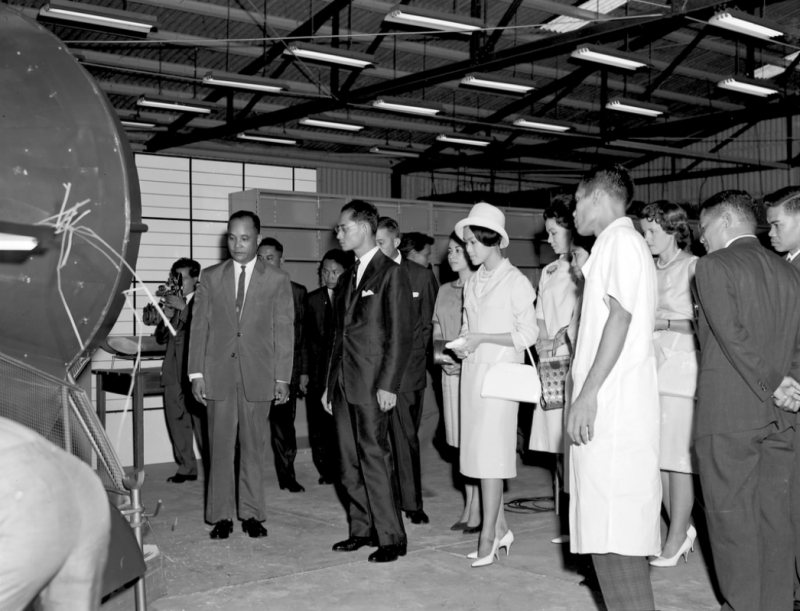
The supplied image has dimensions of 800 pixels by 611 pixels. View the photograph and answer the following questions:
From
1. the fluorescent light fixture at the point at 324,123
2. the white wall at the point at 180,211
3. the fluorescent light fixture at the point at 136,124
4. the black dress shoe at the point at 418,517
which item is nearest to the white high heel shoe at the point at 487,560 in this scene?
the black dress shoe at the point at 418,517

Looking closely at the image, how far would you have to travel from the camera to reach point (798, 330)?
2.84m

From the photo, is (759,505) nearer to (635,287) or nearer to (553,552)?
(635,287)

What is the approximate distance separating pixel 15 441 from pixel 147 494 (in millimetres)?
4800

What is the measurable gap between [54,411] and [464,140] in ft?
38.8

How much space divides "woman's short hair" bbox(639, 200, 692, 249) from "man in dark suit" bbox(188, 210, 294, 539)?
5.88 feet

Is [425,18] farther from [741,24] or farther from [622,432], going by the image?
[622,432]

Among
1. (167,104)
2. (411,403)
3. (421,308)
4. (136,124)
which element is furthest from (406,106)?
(411,403)

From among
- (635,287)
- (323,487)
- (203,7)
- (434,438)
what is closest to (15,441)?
(635,287)

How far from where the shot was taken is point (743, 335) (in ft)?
8.73

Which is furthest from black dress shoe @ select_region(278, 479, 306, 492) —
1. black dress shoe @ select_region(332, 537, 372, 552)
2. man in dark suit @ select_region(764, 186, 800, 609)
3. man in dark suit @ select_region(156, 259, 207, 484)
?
man in dark suit @ select_region(764, 186, 800, 609)

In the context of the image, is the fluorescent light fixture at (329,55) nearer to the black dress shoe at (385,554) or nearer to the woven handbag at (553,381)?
the woven handbag at (553,381)

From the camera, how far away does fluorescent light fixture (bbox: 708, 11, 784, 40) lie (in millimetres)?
7191

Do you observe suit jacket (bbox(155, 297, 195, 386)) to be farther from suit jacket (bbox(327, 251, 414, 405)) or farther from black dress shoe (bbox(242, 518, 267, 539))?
suit jacket (bbox(327, 251, 414, 405))

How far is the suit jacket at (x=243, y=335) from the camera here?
4.07m
